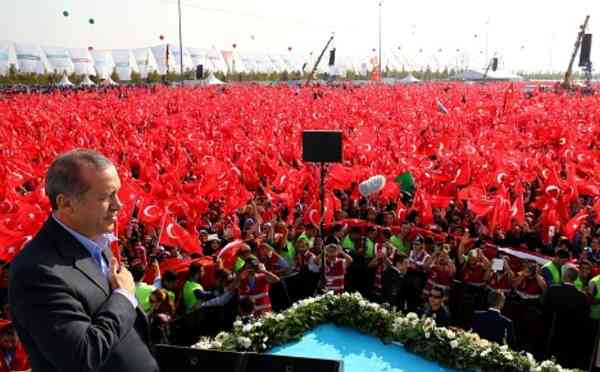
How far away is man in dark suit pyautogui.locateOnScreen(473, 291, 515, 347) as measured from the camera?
5.75 metres

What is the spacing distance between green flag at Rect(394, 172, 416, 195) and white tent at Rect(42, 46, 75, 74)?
2895 inches

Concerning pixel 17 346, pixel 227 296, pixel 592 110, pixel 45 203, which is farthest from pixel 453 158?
pixel 592 110

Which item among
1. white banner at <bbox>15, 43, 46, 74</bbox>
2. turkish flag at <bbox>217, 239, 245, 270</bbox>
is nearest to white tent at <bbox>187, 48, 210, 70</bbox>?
white banner at <bbox>15, 43, 46, 74</bbox>

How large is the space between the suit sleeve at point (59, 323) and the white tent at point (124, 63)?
82.9m

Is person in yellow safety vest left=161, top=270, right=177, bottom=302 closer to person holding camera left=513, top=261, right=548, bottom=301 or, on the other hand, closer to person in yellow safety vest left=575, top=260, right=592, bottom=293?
person holding camera left=513, top=261, right=548, bottom=301

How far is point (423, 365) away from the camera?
492 cm

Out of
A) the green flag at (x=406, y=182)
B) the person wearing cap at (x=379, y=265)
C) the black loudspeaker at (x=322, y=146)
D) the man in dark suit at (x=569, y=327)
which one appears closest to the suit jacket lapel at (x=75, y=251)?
the man in dark suit at (x=569, y=327)

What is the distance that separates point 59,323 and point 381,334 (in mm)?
3927

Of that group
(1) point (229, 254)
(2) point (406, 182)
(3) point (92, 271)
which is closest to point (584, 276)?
(1) point (229, 254)

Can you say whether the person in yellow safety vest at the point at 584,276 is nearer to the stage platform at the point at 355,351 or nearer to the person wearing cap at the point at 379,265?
the person wearing cap at the point at 379,265

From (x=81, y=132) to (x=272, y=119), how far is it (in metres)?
7.97

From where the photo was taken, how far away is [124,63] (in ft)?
273

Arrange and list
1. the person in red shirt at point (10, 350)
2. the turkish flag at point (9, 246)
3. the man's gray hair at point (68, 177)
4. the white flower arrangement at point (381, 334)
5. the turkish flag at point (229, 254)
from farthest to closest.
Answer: the turkish flag at point (229, 254), the turkish flag at point (9, 246), the person in red shirt at point (10, 350), the white flower arrangement at point (381, 334), the man's gray hair at point (68, 177)

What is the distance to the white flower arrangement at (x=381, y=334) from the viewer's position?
189 inches
